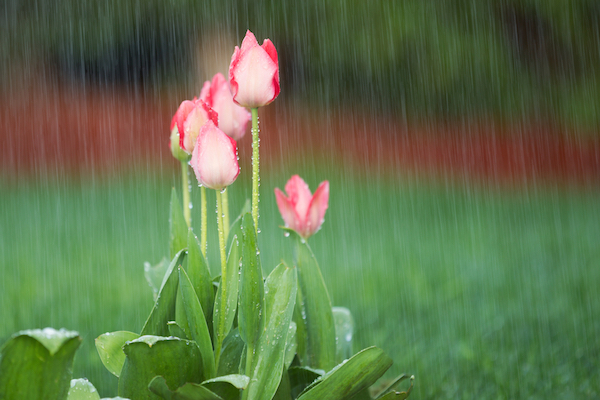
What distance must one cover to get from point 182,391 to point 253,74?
0.41 m

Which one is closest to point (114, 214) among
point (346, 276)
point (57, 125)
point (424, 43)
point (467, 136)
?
point (346, 276)

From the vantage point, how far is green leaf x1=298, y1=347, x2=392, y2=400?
2.35 feet

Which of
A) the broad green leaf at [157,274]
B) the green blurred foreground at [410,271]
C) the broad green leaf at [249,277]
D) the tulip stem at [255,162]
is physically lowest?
the green blurred foreground at [410,271]

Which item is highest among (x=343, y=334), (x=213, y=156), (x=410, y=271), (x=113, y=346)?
(x=213, y=156)

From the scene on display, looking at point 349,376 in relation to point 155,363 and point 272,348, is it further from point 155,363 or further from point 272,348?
point 155,363

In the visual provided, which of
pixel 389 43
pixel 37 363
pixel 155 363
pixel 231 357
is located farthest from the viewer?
pixel 389 43

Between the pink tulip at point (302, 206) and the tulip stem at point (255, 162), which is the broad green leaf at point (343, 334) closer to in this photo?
the pink tulip at point (302, 206)

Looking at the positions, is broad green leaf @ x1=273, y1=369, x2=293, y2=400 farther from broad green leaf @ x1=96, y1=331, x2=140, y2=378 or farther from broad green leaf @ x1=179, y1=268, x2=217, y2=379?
broad green leaf @ x1=96, y1=331, x2=140, y2=378

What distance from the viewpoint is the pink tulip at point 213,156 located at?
2.40 ft

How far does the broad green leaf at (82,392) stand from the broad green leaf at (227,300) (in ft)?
0.54

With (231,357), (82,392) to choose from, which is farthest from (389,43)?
(82,392)

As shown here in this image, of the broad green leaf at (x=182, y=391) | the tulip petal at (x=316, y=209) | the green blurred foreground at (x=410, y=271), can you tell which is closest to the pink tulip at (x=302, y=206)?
the tulip petal at (x=316, y=209)

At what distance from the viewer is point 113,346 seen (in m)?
0.80

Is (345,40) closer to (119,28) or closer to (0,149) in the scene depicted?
(119,28)
